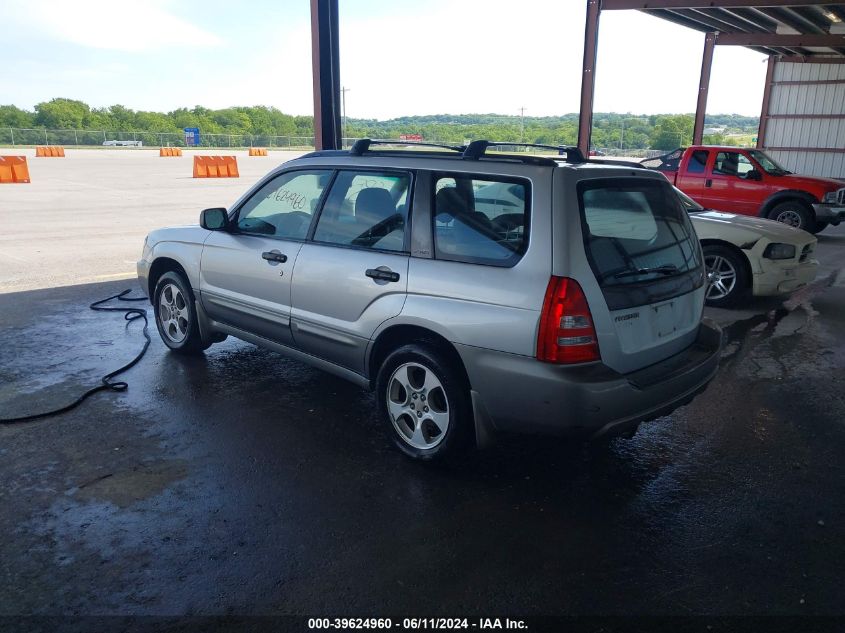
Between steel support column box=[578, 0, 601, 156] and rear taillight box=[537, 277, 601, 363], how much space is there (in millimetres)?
13406

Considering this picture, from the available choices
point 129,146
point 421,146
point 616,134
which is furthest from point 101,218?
point 129,146

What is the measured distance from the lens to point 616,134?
25.0 meters

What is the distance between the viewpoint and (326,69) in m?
8.84

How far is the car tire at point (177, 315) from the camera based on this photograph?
548 centimetres

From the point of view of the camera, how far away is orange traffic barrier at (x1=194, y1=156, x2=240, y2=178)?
28234mm

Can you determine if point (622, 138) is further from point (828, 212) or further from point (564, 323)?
point (564, 323)

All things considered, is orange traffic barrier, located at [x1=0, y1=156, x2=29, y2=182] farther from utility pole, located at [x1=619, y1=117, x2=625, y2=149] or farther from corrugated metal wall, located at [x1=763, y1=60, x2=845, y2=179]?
corrugated metal wall, located at [x1=763, y1=60, x2=845, y2=179]

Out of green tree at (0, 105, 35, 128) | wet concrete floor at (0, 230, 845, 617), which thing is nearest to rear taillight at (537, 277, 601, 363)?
wet concrete floor at (0, 230, 845, 617)

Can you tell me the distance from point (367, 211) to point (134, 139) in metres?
71.6

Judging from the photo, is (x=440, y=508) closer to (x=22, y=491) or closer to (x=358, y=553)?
(x=358, y=553)

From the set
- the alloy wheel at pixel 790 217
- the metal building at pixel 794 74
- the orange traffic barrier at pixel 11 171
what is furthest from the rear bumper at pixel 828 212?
the orange traffic barrier at pixel 11 171

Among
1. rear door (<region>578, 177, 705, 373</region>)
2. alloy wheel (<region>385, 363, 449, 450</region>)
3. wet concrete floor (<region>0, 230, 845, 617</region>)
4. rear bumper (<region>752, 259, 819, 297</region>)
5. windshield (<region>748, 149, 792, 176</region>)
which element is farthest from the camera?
windshield (<region>748, 149, 792, 176</region>)

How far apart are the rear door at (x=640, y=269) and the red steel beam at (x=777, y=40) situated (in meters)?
20.9

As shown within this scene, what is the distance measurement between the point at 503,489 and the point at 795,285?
586cm
